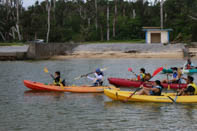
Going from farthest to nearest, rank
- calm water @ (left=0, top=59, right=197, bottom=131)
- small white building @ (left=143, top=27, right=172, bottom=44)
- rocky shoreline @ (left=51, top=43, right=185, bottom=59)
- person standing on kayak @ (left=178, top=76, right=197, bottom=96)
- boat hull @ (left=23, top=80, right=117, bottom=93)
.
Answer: small white building @ (left=143, top=27, right=172, bottom=44), rocky shoreline @ (left=51, top=43, right=185, bottom=59), boat hull @ (left=23, top=80, right=117, bottom=93), person standing on kayak @ (left=178, top=76, right=197, bottom=96), calm water @ (left=0, top=59, right=197, bottom=131)

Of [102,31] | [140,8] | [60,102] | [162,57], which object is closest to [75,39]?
[102,31]

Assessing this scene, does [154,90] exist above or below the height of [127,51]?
below

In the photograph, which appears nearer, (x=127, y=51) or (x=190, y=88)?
(x=190, y=88)

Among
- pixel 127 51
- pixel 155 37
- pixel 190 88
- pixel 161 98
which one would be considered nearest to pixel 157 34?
pixel 155 37

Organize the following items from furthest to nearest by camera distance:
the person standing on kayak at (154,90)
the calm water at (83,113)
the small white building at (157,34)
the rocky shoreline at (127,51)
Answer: the small white building at (157,34), the rocky shoreline at (127,51), the person standing on kayak at (154,90), the calm water at (83,113)

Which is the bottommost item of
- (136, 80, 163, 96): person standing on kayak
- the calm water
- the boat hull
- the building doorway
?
the calm water

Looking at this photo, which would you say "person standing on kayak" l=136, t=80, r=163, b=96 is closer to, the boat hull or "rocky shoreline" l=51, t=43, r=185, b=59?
the boat hull

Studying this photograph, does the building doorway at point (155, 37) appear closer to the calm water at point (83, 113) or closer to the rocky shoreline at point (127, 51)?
the rocky shoreline at point (127, 51)

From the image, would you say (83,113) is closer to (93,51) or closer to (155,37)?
(93,51)

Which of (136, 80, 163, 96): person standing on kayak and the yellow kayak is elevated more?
(136, 80, 163, 96): person standing on kayak

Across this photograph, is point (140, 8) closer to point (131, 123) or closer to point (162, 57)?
point (162, 57)

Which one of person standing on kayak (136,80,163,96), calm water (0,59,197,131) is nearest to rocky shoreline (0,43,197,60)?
calm water (0,59,197,131)

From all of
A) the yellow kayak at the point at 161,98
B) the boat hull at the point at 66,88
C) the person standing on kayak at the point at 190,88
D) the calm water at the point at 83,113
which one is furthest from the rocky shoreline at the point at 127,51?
the yellow kayak at the point at 161,98

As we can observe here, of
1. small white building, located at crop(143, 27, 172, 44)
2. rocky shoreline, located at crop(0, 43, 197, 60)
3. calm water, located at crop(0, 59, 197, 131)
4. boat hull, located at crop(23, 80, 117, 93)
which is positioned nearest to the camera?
calm water, located at crop(0, 59, 197, 131)
